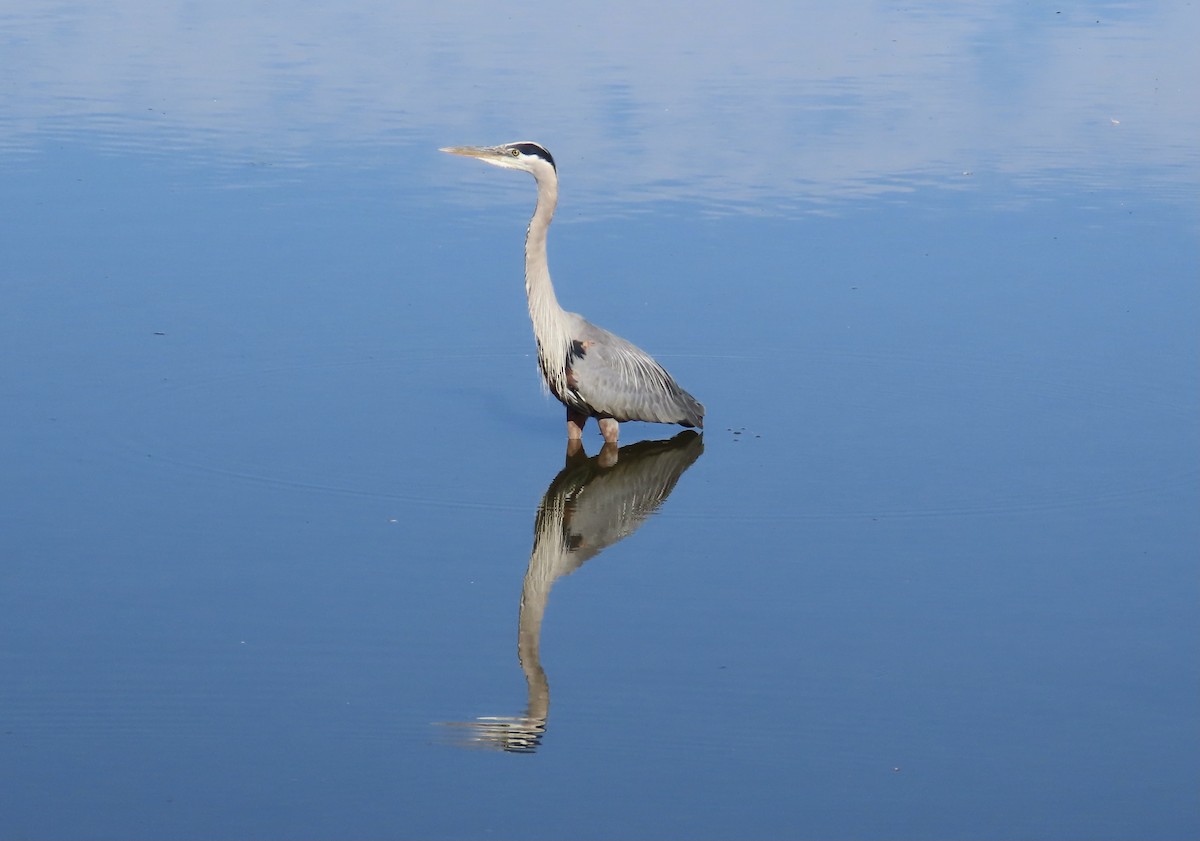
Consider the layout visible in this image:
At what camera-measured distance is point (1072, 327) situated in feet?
42.7

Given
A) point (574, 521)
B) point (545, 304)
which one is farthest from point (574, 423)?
point (574, 521)

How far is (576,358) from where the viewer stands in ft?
35.2

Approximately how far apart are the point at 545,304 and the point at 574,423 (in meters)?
0.71

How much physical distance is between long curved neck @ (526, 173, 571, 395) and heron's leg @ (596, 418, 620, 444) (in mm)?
330

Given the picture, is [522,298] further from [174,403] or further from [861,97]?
[861,97]

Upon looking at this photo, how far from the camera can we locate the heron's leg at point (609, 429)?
1088 centimetres

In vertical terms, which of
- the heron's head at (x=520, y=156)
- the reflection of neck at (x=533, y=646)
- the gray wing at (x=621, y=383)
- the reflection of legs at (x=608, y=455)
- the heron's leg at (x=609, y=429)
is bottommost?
the reflection of neck at (x=533, y=646)

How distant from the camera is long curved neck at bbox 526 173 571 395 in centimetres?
1078

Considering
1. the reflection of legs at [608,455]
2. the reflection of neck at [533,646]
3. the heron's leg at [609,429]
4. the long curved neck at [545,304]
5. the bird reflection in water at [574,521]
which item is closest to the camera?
the bird reflection in water at [574,521]

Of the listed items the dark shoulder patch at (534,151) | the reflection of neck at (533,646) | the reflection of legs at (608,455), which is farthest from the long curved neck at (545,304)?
the reflection of neck at (533,646)

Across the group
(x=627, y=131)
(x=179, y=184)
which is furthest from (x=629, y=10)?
(x=179, y=184)

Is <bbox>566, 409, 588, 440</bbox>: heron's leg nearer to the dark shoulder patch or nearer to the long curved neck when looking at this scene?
the long curved neck

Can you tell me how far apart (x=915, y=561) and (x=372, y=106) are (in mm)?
11800

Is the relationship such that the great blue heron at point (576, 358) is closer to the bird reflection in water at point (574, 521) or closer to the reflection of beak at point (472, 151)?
the reflection of beak at point (472, 151)
